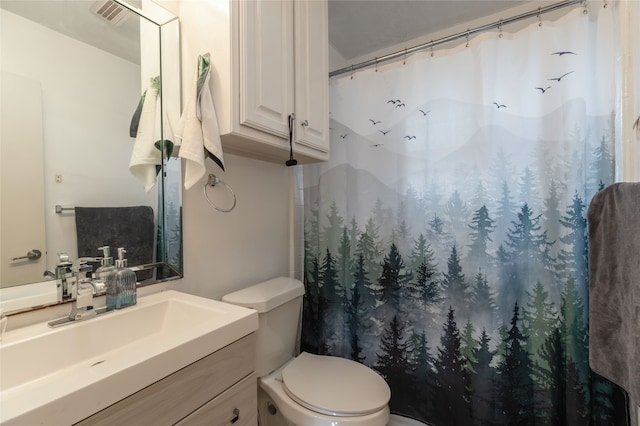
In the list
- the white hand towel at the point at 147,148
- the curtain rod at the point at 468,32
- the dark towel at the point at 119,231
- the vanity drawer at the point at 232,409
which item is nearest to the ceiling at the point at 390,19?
the curtain rod at the point at 468,32

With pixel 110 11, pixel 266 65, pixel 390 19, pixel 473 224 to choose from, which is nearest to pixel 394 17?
pixel 390 19

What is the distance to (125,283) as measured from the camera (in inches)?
33.7

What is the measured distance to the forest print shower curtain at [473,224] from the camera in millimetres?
1097

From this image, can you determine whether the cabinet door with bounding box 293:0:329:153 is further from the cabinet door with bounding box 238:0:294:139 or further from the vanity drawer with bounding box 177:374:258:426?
the vanity drawer with bounding box 177:374:258:426

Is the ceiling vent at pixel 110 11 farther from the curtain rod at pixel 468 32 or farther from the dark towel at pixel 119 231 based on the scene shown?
the curtain rod at pixel 468 32

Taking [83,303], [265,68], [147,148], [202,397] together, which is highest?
[265,68]

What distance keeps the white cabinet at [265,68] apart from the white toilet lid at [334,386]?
974 mm

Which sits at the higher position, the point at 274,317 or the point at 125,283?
the point at 125,283

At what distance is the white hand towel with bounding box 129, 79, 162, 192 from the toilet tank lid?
0.55 metres

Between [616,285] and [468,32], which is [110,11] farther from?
[616,285]

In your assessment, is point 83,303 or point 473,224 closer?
point 83,303

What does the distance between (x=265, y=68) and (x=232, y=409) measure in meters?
1.10

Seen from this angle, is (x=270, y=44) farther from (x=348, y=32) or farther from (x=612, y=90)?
(x=612, y=90)

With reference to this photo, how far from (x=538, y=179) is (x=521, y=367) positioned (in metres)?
0.82
